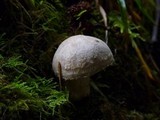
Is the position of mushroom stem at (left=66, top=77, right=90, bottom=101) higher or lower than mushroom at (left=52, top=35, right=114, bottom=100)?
lower

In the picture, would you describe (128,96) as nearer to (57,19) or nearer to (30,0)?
(57,19)

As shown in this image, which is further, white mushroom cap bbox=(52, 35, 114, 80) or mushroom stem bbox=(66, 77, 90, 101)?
mushroom stem bbox=(66, 77, 90, 101)

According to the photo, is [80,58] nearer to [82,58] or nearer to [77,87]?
[82,58]

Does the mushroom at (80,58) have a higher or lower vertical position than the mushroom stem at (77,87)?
higher

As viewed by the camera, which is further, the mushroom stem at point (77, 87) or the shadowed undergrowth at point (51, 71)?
the mushroom stem at point (77, 87)
